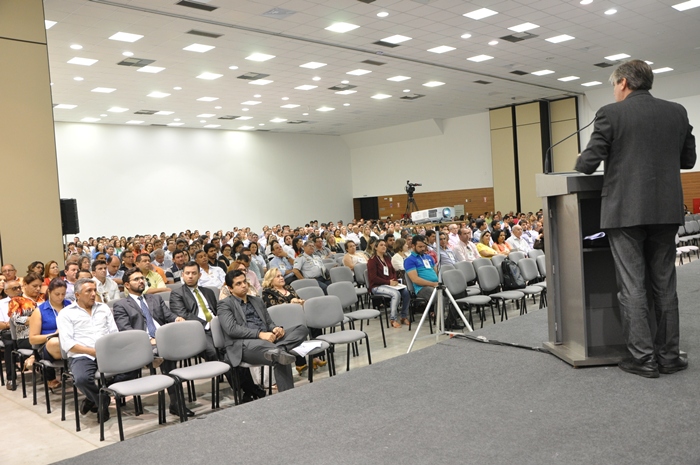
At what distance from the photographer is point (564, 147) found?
839 inches

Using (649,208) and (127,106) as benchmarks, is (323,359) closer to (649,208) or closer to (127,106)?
(649,208)

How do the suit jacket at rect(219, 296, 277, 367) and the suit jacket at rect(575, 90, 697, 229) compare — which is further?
the suit jacket at rect(219, 296, 277, 367)

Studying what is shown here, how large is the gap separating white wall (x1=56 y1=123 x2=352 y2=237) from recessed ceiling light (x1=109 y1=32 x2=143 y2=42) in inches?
373

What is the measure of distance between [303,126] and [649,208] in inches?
885

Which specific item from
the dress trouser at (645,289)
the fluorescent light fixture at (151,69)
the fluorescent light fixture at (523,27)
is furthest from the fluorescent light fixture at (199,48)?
the dress trouser at (645,289)

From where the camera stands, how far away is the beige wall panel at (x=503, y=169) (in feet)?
74.2

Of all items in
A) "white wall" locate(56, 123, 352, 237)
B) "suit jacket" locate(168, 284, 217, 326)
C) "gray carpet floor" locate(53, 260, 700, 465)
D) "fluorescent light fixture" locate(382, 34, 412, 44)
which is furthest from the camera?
"white wall" locate(56, 123, 352, 237)

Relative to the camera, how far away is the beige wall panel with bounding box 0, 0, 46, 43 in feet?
24.7

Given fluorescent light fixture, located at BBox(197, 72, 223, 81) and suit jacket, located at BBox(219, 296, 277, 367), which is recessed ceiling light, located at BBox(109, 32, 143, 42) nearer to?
fluorescent light fixture, located at BBox(197, 72, 223, 81)

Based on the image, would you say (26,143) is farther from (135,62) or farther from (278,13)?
(135,62)

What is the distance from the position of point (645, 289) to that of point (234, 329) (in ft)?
10.6

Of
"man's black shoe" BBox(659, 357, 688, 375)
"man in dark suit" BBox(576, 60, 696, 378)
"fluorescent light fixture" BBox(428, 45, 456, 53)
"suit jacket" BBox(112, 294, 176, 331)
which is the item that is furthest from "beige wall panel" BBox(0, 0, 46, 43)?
"fluorescent light fixture" BBox(428, 45, 456, 53)

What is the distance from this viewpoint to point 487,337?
11.6ft

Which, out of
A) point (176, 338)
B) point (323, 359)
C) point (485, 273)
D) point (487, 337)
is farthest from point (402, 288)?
point (487, 337)
